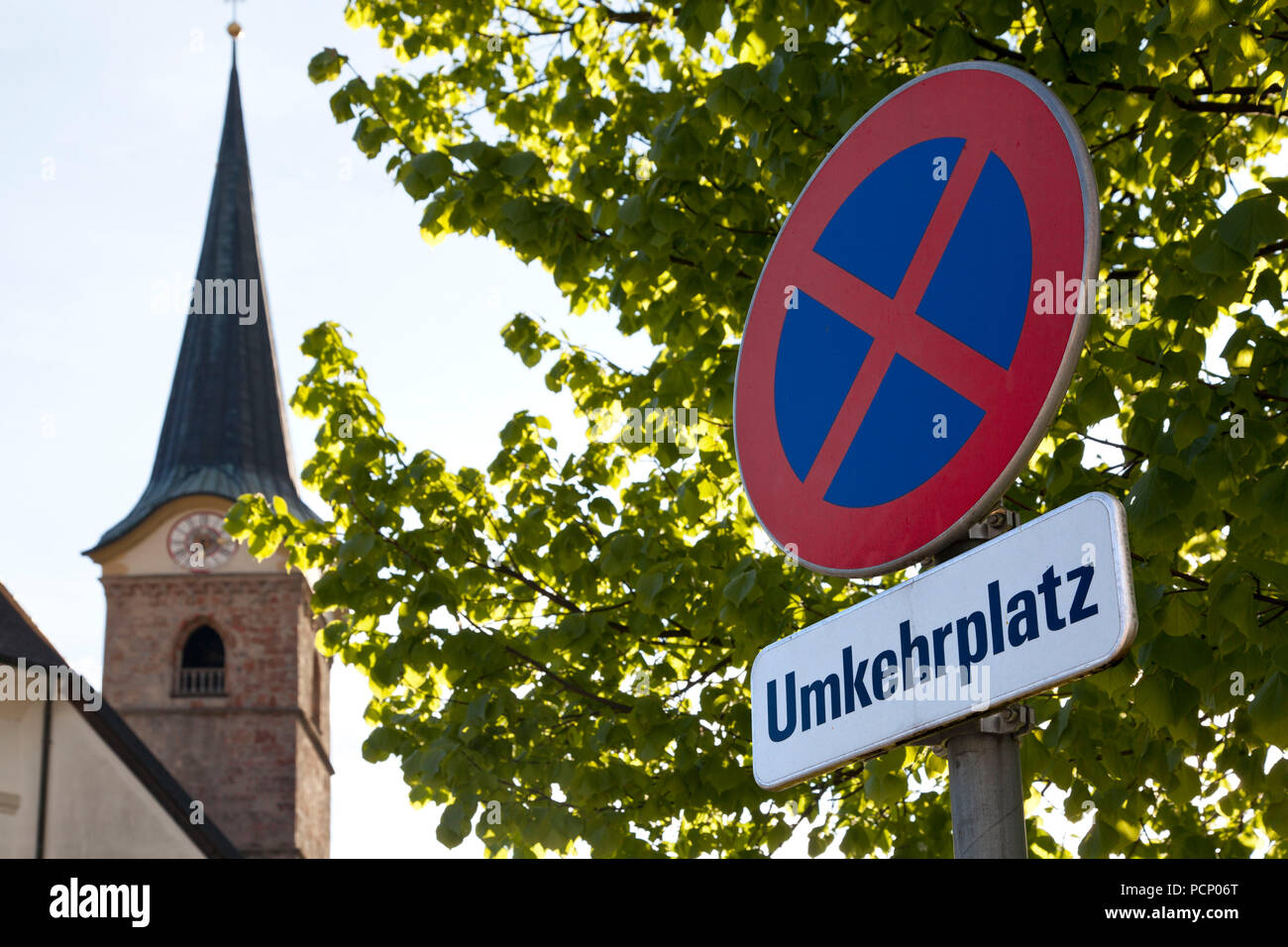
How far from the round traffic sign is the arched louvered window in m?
45.2

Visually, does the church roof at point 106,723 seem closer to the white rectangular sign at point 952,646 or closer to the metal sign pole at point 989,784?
the white rectangular sign at point 952,646

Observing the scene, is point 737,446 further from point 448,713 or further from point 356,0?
point 356,0

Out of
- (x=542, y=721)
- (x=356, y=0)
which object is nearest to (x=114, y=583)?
(x=356, y=0)

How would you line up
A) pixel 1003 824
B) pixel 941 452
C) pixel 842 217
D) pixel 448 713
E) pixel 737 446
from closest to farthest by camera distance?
1. pixel 1003 824
2. pixel 941 452
3. pixel 842 217
4. pixel 737 446
5. pixel 448 713

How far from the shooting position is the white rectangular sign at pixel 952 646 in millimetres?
1682

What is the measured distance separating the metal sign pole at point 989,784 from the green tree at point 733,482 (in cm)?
180

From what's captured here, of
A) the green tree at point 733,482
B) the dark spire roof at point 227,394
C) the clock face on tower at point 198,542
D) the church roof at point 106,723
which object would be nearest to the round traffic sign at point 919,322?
the green tree at point 733,482

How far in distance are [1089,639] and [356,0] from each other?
8.44m

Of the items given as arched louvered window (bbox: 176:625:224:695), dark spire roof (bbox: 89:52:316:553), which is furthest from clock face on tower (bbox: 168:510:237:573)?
arched louvered window (bbox: 176:625:224:695)

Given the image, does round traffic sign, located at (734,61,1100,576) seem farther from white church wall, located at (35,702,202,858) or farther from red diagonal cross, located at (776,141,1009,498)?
white church wall, located at (35,702,202,858)

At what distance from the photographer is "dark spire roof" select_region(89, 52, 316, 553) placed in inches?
1790

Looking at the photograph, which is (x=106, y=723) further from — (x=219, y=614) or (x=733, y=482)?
(x=219, y=614)

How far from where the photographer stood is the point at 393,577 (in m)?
6.51

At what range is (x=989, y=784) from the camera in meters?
1.82
